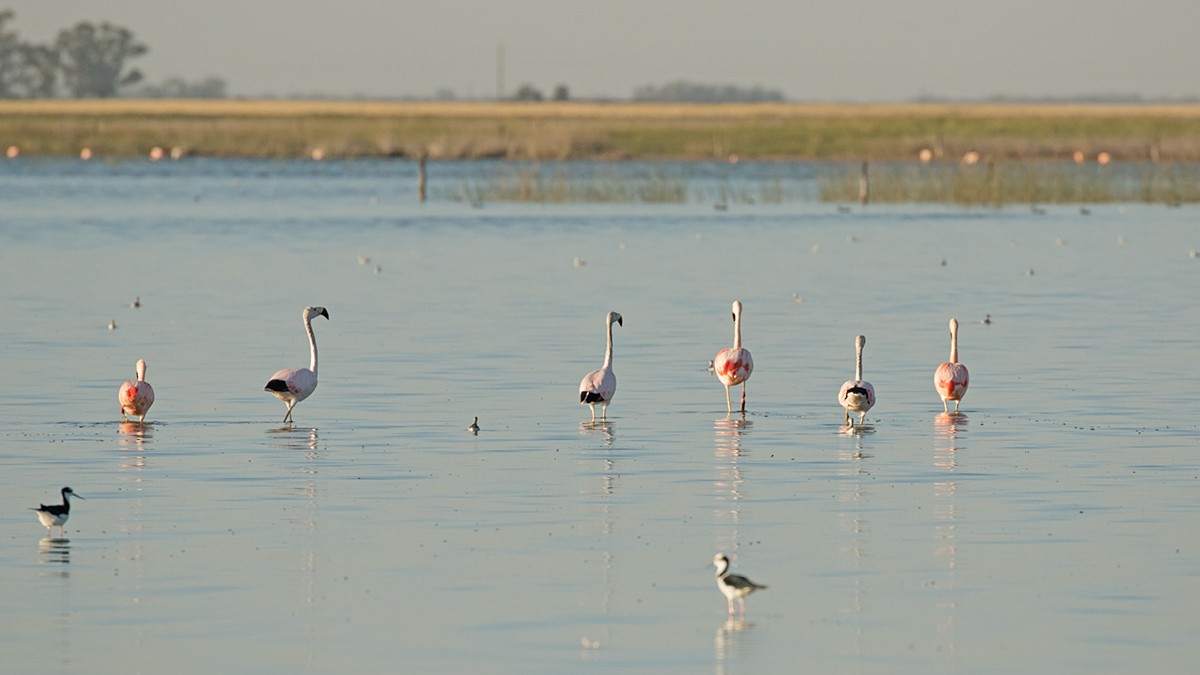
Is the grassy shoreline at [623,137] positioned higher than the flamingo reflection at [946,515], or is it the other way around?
the grassy shoreline at [623,137]

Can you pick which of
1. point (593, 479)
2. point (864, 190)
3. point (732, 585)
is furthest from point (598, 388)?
point (864, 190)

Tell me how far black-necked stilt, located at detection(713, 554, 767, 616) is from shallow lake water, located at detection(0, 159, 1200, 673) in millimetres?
108

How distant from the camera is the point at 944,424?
17.4m

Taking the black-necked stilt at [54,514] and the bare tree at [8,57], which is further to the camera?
the bare tree at [8,57]

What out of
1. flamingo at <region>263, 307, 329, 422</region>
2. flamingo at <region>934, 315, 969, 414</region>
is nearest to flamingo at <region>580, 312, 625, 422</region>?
flamingo at <region>263, 307, 329, 422</region>

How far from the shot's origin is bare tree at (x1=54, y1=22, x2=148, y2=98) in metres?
194

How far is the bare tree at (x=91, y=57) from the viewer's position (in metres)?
194

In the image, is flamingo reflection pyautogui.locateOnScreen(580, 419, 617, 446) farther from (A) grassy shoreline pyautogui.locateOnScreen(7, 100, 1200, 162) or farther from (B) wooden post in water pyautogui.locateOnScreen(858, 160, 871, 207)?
(A) grassy shoreline pyautogui.locateOnScreen(7, 100, 1200, 162)

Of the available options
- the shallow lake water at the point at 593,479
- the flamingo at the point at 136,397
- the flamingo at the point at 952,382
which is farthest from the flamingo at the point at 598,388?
the flamingo at the point at 136,397

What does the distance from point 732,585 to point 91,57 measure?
192299 millimetres

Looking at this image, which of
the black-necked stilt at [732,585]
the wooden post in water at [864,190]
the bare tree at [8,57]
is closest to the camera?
the black-necked stilt at [732,585]

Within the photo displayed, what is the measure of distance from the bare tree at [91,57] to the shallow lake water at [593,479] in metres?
165

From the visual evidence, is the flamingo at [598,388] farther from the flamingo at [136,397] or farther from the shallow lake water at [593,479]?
the flamingo at [136,397]

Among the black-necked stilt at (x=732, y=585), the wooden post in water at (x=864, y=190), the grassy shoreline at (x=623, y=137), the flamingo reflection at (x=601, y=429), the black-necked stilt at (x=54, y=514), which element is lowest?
the black-necked stilt at (x=732, y=585)
